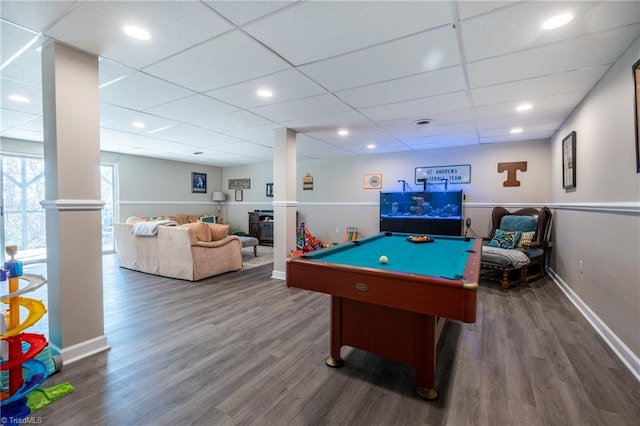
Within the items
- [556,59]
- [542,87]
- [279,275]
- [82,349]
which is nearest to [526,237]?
[542,87]

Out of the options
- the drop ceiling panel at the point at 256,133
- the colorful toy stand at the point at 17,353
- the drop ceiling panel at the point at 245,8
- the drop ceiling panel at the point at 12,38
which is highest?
the drop ceiling panel at the point at 256,133

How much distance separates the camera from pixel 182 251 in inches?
167

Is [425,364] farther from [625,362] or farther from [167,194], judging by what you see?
A: [167,194]

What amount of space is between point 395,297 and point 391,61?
1.81m

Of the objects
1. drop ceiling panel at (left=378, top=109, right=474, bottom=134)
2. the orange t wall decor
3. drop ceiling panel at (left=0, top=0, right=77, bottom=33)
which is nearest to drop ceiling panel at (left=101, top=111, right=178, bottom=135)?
drop ceiling panel at (left=0, top=0, right=77, bottom=33)

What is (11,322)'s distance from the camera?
4.96 ft

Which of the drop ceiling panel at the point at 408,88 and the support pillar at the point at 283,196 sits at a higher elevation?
the drop ceiling panel at the point at 408,88

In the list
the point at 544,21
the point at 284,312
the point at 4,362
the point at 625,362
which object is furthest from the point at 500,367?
the point at 4,362

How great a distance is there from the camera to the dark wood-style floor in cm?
156

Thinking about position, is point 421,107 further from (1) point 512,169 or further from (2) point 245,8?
(1) point 512,169

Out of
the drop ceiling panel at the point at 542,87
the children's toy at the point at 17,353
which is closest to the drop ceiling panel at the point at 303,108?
the drop ceiling panel at the point at 542,87

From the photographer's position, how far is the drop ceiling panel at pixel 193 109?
3174mm

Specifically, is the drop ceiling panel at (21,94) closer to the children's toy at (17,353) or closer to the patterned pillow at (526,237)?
the children's toy at (17,353)

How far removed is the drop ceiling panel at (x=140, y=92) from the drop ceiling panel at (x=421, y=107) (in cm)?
210
